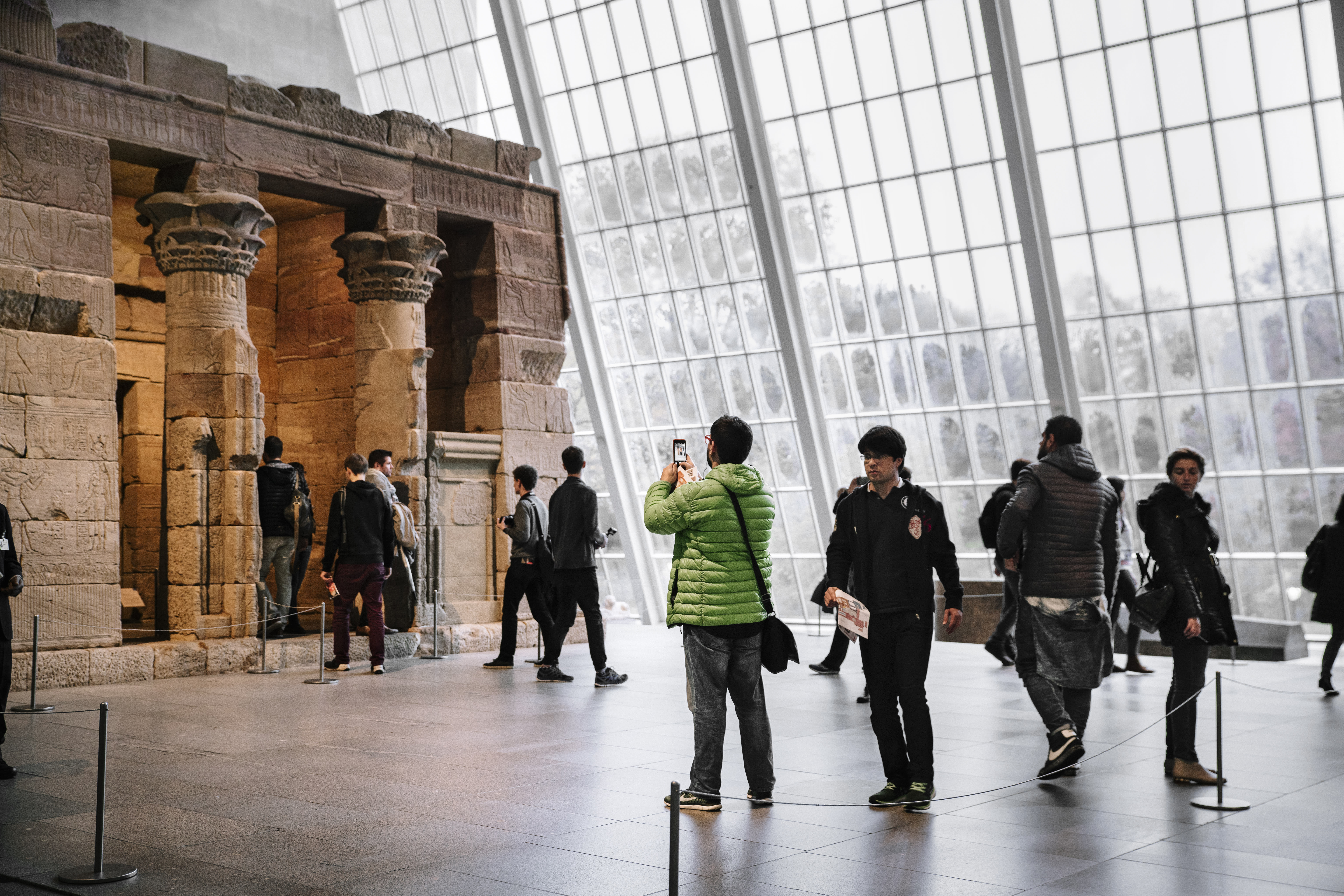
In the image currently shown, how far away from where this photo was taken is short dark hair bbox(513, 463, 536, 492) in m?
10.8

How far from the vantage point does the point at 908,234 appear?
17.4 m

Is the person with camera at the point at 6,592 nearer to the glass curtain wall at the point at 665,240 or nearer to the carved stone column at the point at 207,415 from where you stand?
the carved stone column at the point at 207,415

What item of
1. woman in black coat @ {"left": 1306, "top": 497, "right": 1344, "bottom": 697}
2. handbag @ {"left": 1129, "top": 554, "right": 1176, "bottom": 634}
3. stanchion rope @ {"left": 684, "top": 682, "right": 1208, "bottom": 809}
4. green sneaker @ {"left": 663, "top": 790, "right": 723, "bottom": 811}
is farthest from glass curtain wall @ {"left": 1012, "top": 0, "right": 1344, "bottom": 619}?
green sneaker @ {"left": 663, "top": 790, "right": 723, "bottom": 811}

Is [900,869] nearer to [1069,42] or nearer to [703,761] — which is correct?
[703,761]

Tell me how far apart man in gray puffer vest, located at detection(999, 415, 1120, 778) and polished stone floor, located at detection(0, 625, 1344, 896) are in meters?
0.51

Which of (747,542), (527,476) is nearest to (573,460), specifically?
(527,476)

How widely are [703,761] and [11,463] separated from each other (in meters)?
7.04

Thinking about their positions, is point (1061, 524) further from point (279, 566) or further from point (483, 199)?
point (483, 199)

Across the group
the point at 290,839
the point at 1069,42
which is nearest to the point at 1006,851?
the point at 290,839

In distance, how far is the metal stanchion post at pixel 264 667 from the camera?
1109 centimetres

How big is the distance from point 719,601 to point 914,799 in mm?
1239

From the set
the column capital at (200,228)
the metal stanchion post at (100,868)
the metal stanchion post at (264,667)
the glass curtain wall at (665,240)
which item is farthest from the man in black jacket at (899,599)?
the glass curtain wall at (665,240)

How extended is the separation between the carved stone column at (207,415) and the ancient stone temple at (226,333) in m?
0.02

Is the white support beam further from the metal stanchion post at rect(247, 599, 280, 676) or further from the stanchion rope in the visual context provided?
the stanchion rope
